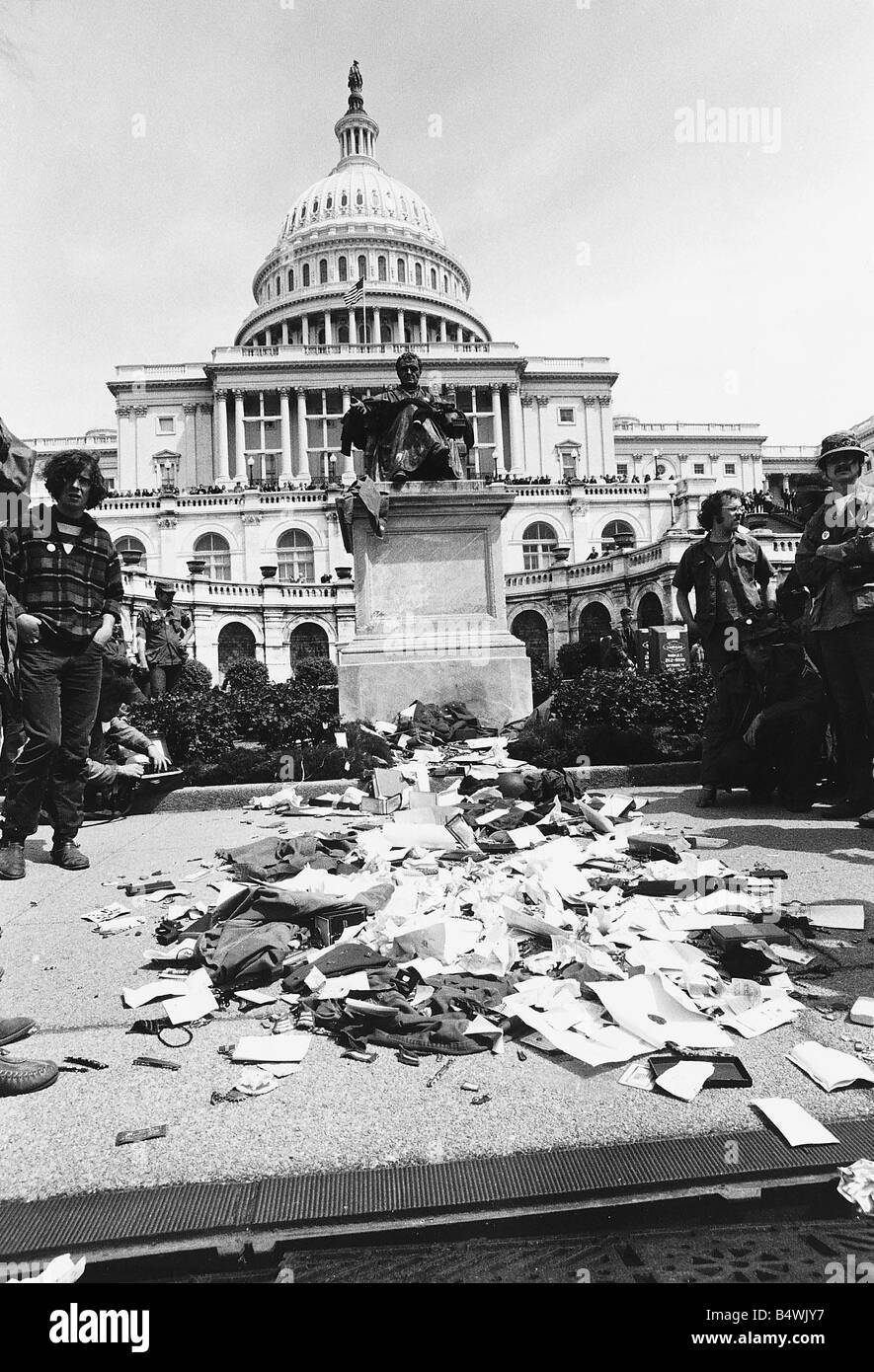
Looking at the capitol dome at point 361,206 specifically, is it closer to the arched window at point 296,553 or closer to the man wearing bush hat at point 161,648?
the arched window at point 296,553

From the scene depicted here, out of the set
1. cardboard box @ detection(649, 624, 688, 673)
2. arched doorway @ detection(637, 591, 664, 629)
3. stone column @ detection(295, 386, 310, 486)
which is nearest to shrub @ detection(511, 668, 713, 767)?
cardboard box @ detection(649, 624, 688, 673)

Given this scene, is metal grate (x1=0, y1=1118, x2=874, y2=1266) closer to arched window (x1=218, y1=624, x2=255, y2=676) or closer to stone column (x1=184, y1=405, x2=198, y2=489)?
arched window (x1=218, y1=624, x2=255, y2=676)

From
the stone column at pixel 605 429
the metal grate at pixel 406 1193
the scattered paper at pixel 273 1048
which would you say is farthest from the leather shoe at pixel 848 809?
the stone column at pixel 605 429

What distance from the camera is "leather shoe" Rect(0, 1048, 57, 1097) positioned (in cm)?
268

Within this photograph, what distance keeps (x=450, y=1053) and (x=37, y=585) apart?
436cm

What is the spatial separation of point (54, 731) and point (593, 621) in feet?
135

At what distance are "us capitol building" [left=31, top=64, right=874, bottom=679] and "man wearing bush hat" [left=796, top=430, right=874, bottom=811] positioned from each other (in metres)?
5.49

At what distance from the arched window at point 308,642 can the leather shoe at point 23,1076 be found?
130 ft

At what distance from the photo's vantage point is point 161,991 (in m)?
3.43

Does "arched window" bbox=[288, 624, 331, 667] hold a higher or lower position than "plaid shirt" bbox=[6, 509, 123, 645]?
higher

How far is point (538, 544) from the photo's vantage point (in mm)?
58844

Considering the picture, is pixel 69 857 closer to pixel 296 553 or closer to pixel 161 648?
pixel 161 648

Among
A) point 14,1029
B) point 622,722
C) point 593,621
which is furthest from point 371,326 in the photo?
point 14,1029

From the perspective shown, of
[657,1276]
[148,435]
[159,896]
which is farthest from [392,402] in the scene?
[148,435]
